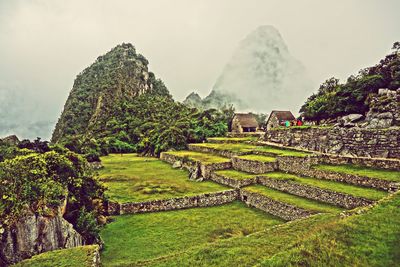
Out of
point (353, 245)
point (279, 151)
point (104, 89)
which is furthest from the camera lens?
point (104, 89)

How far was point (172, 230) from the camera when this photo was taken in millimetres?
14648

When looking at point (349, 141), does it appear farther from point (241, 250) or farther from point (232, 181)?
point (241, 250)

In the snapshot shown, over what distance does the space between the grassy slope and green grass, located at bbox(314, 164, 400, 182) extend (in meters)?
7.52

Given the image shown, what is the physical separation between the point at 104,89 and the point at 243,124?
141 feet

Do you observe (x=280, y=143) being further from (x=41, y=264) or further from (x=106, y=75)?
(x=106, y=75)

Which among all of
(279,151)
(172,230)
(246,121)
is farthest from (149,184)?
(246,121)

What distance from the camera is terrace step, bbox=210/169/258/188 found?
20.4m

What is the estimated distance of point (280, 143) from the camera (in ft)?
93.1

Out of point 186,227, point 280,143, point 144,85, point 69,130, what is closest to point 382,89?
point 280,143

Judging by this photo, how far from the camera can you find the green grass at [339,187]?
13.9m

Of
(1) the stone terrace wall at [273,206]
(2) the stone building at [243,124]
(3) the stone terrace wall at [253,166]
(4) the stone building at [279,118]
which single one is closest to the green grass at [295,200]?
(1) the stone terrace wall at [273,206]

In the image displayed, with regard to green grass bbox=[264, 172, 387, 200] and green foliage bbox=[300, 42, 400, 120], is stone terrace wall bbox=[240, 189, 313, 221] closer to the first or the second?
green grass bbox=[264, 172, 387, 200]

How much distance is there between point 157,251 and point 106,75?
7661cm

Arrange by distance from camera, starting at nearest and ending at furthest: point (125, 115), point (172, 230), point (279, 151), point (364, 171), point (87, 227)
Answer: point (87, 227) < point (172, 230) < point (364, 171) < point (279, 151) < point (125, 115)
